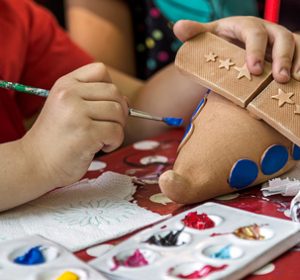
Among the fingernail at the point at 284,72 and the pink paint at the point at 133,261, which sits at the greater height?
the fingernail at the point at 284,72

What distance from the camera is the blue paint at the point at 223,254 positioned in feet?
1.19

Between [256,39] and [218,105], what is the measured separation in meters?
0.07

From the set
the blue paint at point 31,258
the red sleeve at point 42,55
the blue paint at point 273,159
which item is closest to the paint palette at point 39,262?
the blue paint at point 31,258

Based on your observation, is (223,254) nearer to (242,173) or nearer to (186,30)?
(242,173)

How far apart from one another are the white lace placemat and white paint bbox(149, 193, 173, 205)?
0.02 meters

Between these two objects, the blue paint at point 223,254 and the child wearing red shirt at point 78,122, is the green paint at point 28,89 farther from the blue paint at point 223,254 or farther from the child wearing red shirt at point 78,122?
the blue paint at point 223,254

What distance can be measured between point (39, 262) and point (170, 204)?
15 centimetres

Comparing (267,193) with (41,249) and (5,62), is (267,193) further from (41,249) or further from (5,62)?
(5,62)

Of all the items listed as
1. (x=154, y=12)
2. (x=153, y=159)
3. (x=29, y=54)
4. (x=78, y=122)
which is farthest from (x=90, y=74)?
(x=154, y=12)

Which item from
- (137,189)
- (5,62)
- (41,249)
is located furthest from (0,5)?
(41,249)

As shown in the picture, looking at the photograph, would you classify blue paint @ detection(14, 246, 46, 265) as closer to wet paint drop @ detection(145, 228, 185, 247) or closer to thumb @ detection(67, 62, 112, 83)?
wet paint drop @ detection(145, 228, 185, 247)

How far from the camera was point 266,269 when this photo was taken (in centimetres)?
37

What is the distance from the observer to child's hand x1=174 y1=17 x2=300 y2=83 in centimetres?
50

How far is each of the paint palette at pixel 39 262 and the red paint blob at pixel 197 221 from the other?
0.09 m
